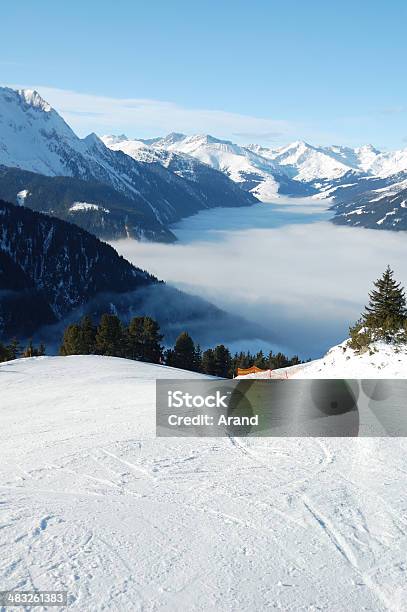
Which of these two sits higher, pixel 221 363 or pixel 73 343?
pixel 73 343

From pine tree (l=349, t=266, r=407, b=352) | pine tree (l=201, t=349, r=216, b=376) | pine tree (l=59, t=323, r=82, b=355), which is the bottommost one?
pine tree (l=201, t=349, r=216, b=376)

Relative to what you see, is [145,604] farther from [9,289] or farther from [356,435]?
[9,289]

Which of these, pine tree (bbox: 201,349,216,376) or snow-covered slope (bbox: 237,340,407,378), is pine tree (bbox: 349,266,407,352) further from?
pine tree (bbox: 201,349,216,376)

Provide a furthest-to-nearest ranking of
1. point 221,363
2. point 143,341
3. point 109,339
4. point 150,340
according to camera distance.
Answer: point 221,363 → point 143,341 → point 150,340 → point 109,339

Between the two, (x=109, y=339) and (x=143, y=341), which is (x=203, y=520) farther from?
(x=143, y=341)

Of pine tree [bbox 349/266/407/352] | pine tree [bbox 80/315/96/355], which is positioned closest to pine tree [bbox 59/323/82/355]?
pine tree [bbox 80/315/96/355]

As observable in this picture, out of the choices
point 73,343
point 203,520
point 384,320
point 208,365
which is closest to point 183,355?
point 208,365
